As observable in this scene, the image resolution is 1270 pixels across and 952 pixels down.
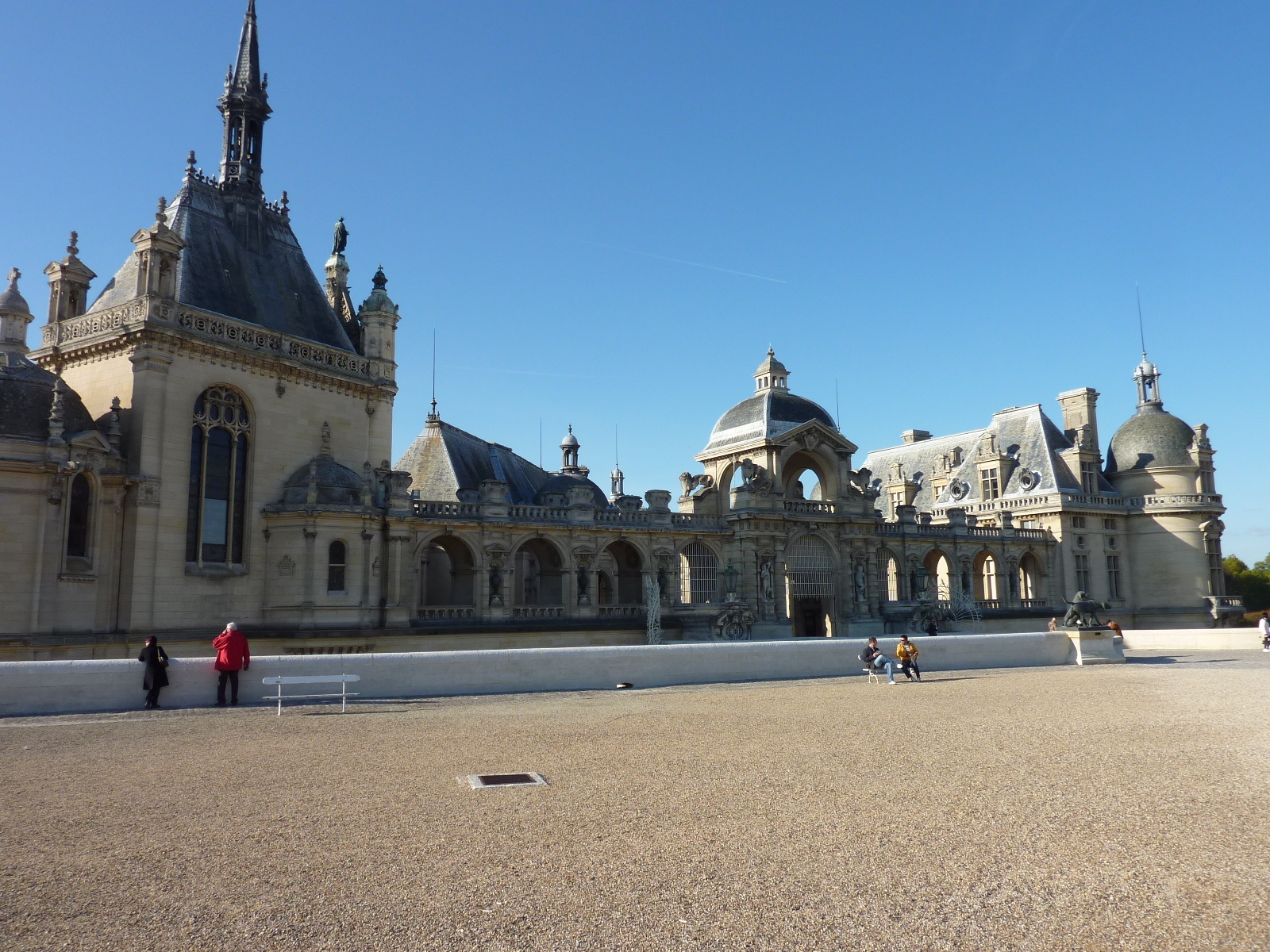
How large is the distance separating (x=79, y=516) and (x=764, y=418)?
3035 cm

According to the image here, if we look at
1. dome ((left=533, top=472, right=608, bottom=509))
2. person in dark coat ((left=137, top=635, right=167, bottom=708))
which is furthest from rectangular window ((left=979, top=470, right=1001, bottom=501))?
person in dark coat ((left=137, top=635, right=167, bottom=708))

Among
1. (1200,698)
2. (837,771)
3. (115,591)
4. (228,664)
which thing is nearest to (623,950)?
(837,771)

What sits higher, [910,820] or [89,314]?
[89,314]

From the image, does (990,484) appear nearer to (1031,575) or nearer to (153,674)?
(1031,575)

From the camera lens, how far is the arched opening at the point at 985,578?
2213 inches

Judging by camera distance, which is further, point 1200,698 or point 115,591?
point 115,591

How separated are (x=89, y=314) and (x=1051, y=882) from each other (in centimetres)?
3383

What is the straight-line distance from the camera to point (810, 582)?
46.2m

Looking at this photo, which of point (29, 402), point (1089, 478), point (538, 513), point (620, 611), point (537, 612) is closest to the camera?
point (29, 402)

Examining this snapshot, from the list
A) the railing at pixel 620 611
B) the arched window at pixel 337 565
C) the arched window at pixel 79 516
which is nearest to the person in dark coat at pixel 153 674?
the arched window at pixel 79 516

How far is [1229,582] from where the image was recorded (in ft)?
268

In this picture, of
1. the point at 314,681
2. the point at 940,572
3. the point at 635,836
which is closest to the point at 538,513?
the point at 314,681

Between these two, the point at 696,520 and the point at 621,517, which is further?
the point at 696,520

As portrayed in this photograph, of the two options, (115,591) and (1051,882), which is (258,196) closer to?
(115,591)
